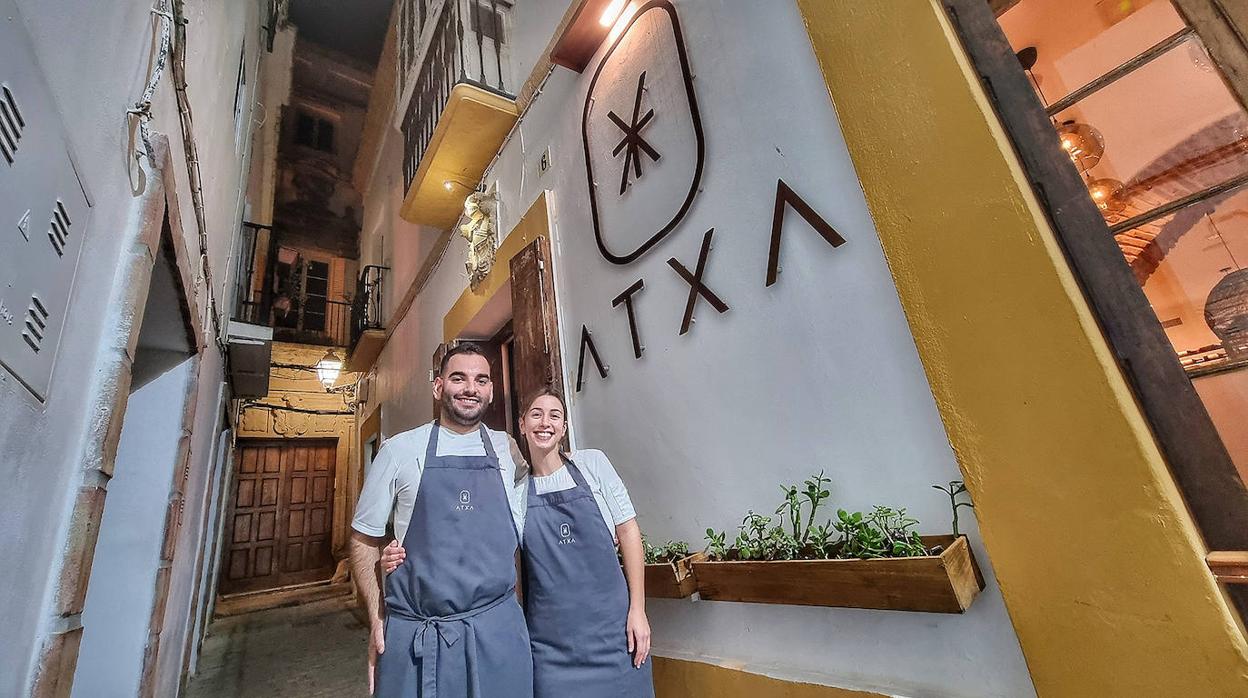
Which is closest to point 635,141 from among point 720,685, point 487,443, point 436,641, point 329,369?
point 487,443

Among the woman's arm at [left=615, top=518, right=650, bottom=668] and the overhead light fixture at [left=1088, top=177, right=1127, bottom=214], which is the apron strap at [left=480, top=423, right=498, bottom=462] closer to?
the woman's arm at [left=615, top=518, right=650, bottom=668]

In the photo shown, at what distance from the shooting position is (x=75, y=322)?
1.31 meters

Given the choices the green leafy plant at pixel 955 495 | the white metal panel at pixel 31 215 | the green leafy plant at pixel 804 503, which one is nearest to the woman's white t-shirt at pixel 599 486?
the green leafy plant at pixel 804 503

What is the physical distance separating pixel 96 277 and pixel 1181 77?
11.2 ft

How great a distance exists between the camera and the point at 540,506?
215 centimetres

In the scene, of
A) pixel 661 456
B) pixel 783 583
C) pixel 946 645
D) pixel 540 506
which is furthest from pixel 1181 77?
pixel 540 506

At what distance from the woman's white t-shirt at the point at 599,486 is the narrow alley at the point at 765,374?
2 cm

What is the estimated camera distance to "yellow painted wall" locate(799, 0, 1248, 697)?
1159 mm

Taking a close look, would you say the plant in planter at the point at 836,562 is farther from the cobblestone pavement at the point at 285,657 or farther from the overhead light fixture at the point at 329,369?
the overhead light fixture at the point at 329,369

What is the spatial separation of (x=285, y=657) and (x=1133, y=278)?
6.70 m

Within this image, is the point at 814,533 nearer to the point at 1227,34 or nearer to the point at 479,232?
the point at 1227,34

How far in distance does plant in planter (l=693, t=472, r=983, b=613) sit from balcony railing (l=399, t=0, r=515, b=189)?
14.0 ft

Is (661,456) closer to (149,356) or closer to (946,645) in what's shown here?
(946,645)

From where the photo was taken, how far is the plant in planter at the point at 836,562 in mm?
1392
